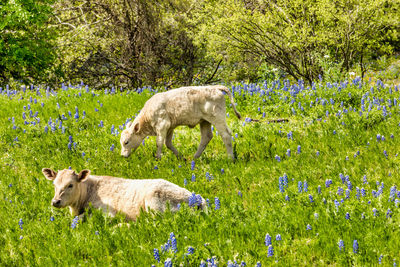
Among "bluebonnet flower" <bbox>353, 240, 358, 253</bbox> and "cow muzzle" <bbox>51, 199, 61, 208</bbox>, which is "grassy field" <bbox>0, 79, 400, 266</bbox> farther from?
"cow muzzle" <bbox>51, 199, 61, 208</bbox>

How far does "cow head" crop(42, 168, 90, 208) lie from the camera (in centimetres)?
627

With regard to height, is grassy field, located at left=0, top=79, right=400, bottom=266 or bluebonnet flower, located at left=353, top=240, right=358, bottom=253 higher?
bluebonnet flower, located at left=353, top=240, right=358, bottom=253

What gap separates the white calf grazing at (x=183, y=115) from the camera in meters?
8.41

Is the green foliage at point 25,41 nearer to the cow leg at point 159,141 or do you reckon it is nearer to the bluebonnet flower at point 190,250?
the cow leg at point 159,141

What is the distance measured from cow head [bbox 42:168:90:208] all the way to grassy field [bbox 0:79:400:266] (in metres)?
0.32

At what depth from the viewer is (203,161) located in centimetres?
858

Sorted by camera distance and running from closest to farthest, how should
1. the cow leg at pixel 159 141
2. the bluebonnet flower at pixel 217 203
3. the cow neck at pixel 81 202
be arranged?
the bluebonnet flower at pixel 217 203 → the cow neck at pixel 81 202 → the cow leg at pixel 159 141

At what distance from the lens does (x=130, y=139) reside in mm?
8953

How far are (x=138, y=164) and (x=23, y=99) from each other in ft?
20.6

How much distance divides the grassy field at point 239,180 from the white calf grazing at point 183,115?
40cm

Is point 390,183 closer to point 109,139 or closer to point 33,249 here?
point 33,249

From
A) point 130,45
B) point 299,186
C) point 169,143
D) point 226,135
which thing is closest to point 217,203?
Answer: point 299,186

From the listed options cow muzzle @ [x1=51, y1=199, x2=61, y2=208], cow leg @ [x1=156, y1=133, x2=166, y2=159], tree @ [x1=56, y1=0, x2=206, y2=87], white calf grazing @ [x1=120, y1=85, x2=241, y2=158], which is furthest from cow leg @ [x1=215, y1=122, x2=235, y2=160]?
tree @ [x1=56, y1=0, x2=206, y2=87]

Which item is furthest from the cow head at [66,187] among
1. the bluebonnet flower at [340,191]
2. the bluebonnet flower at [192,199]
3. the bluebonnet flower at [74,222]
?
the bluebonnet flower at [340,191]
